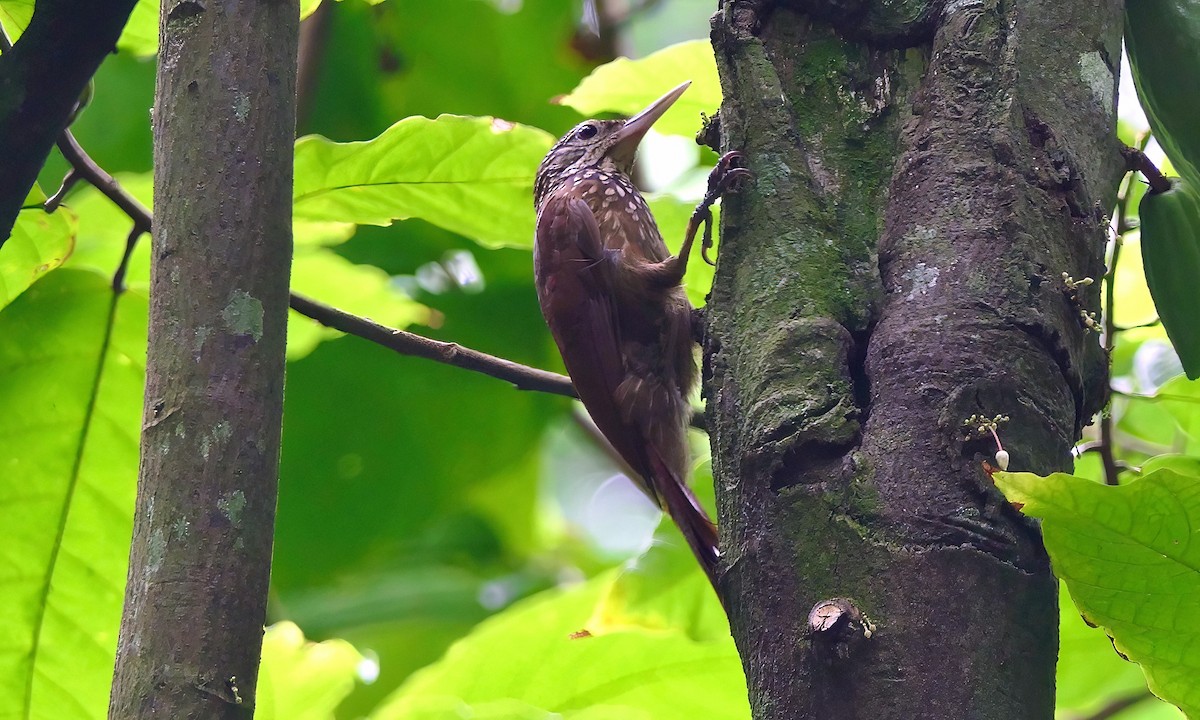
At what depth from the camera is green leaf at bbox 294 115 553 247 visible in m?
1.85

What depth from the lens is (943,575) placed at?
1007 mm

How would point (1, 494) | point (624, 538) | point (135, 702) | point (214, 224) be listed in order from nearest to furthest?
1. point (135, 702)
2. point (214, 224)
3. point (1, 494)
4. point (624, 538)

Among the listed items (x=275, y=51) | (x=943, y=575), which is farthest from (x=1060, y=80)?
(x=275, y=51)

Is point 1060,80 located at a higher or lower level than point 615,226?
lower

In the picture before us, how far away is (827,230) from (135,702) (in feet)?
2.64

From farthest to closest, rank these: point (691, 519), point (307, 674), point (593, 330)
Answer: point (593, 330) → point (691, 519) → point (307, 674)

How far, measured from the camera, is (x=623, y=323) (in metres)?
2.51

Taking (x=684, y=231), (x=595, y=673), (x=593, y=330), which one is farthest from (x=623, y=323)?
(x=595, y=673)

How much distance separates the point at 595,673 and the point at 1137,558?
1.03 m

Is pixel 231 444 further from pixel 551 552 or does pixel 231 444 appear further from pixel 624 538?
pixel 624 538

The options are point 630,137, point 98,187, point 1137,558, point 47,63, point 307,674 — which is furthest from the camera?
point 630,137

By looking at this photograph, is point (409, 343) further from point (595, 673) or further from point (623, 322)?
point (623, 322)

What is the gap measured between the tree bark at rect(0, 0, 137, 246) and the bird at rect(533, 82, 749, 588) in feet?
4.18

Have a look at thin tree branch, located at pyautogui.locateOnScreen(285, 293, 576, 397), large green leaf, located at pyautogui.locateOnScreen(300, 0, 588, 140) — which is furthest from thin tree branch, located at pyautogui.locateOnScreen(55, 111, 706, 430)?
large green leaf, located at pyautogui.locateOnScreen(300, 0, 588, 140)
